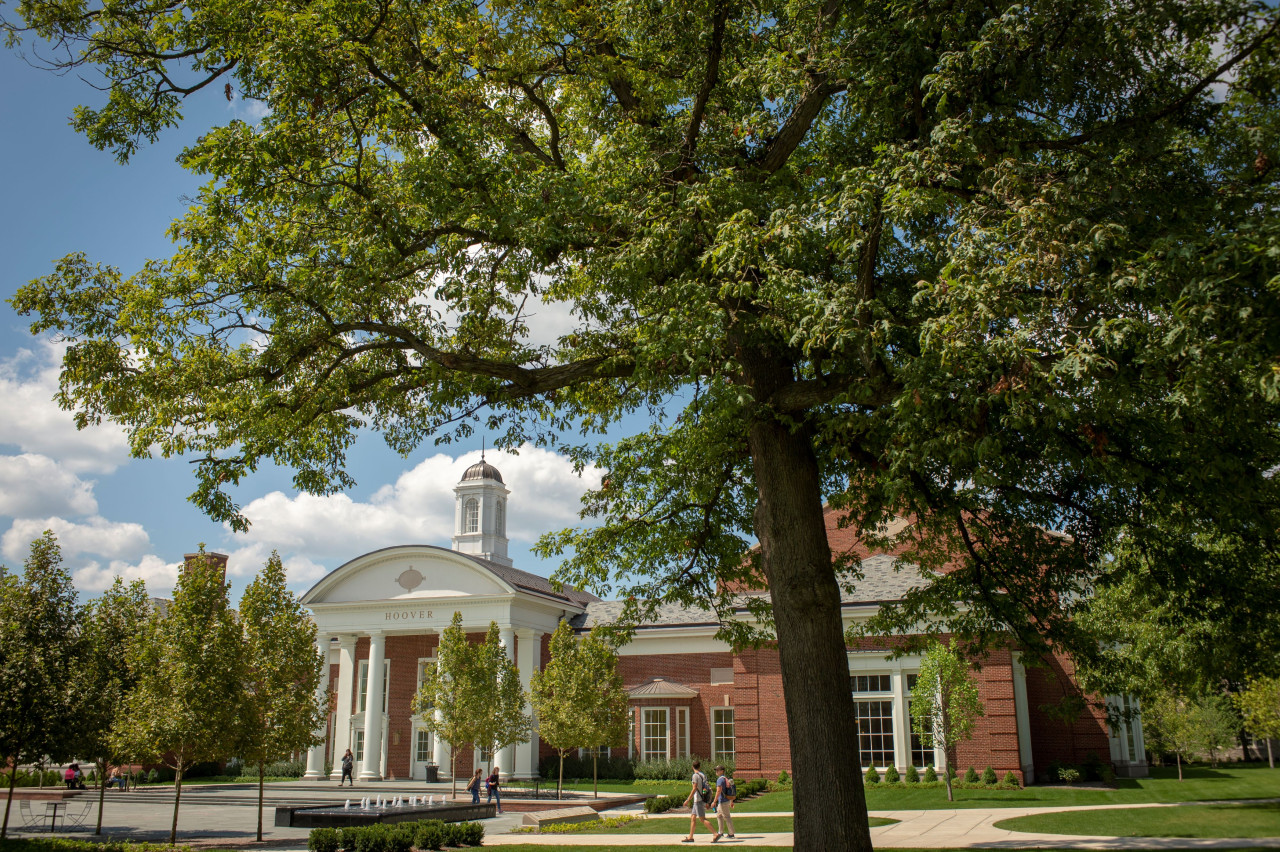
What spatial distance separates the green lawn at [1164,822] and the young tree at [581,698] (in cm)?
1252

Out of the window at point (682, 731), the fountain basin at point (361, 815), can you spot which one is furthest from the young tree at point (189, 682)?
the window at point (682, 731)

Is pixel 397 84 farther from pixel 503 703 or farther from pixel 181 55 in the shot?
pixel 503 703

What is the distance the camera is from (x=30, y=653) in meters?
18.1

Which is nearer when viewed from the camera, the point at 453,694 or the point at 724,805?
the point at 724,805

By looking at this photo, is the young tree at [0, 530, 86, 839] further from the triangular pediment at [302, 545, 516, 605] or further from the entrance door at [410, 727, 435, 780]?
the entrance door at [410, 727, 435, 780]

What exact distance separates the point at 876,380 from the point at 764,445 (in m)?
2.23

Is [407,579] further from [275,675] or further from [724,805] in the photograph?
[724,805]

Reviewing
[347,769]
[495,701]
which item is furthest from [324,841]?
[347,769]

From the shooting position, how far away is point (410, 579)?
37.6 meters

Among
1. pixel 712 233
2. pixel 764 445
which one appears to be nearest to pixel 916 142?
pixel 712 233

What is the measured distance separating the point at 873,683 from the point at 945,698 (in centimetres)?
534

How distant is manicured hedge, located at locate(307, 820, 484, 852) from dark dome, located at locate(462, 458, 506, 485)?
95.6 ft

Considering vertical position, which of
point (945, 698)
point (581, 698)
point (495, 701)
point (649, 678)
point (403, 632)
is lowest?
point (495, 701)

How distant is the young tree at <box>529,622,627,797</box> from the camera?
26.3 m
